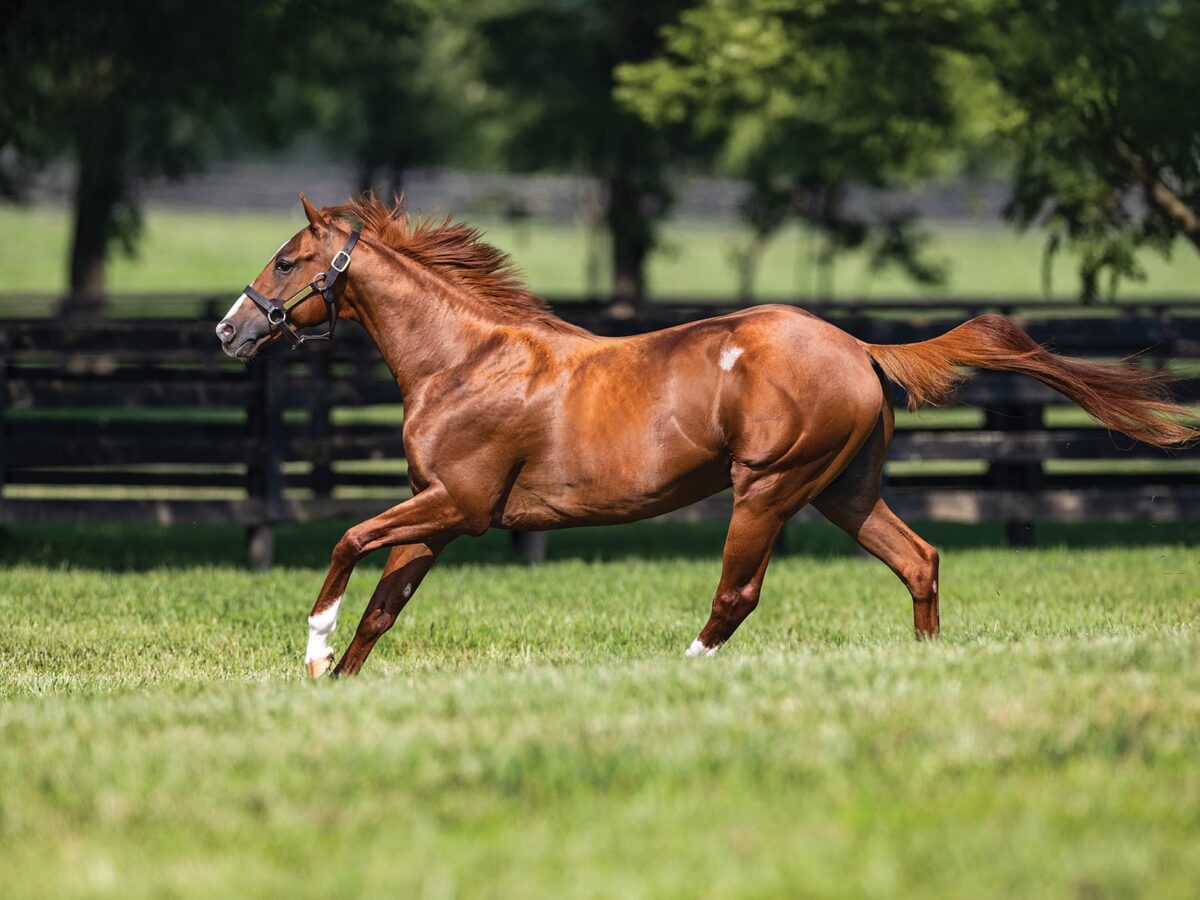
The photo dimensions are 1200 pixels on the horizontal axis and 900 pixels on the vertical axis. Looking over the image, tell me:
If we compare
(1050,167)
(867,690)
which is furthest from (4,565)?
(1050,167)

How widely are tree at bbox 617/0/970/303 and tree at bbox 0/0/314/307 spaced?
4232mm

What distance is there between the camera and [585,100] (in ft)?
79.4

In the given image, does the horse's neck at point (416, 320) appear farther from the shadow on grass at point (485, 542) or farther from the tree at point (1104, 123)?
the tree at point (1104, 123)

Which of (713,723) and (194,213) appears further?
(194,213)

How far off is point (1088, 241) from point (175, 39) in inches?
352

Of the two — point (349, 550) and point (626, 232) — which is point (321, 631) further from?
point (626, 232)

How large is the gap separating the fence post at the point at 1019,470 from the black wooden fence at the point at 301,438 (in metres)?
0.01

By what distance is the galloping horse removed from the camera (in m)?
7.37

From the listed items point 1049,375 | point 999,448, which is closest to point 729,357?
point 1049,375

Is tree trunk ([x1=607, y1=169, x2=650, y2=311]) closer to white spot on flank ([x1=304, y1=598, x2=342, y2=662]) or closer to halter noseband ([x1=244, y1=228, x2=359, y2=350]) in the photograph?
halter noseband ([x1=244, y1=228, x2=359, y2=350])

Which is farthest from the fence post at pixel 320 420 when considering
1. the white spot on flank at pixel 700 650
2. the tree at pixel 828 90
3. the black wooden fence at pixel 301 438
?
the white spot on flank at pixel 700 650

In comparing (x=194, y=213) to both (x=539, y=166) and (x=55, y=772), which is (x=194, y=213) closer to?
(x=539, y=166)

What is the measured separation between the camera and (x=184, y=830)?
4.55m

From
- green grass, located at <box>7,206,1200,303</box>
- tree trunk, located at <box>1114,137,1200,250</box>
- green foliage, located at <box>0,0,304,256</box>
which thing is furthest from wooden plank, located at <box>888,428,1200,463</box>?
green grass, located at <box>7,206,1200,303</box>
